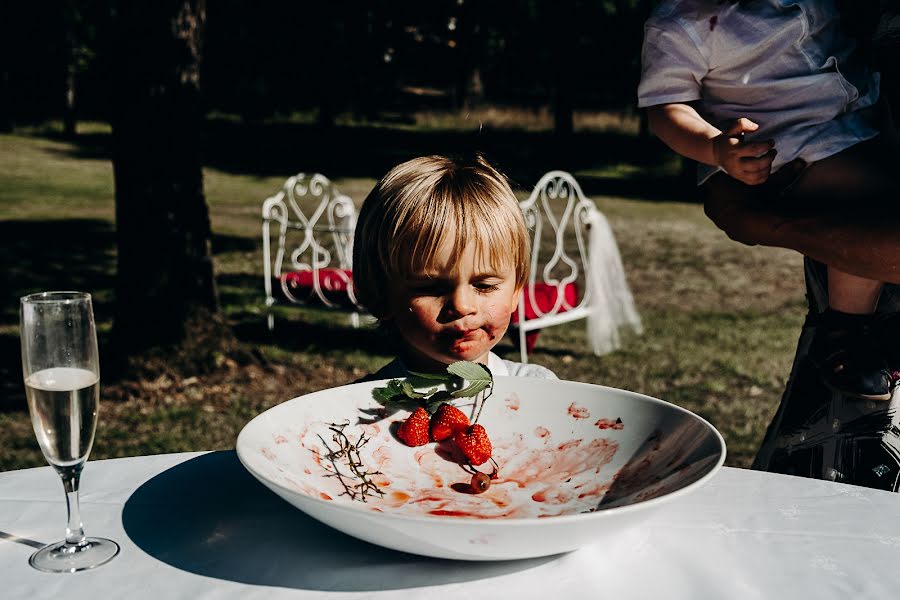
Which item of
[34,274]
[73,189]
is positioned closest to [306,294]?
[34,274]

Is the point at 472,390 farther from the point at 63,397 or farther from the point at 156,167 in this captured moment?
the point at 156,167

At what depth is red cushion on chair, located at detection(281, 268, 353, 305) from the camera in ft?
25.6

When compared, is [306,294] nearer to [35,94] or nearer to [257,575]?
[257,575]

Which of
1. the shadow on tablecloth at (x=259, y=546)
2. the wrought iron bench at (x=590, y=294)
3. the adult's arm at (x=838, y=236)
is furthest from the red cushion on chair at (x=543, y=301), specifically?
the shadow on tablecloth at (x=259, y=546)

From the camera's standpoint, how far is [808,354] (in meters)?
2.26

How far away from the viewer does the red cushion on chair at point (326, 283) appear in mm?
7805

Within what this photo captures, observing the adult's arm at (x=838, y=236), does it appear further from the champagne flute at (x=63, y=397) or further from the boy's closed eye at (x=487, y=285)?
the champagne flute at (x=63, y=397)

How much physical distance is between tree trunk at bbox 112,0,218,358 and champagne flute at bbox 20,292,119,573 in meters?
4.48

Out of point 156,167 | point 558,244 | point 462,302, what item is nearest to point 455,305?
point 462,302

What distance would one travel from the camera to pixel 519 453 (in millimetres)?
1754

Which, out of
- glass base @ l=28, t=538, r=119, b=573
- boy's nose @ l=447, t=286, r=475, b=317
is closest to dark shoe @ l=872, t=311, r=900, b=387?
boy's nose @ l=447, t=286, r=475, b=317

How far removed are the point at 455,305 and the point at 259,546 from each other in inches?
31.0

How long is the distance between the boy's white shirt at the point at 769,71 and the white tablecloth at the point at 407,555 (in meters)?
1.12

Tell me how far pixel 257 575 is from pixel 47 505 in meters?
0.51
